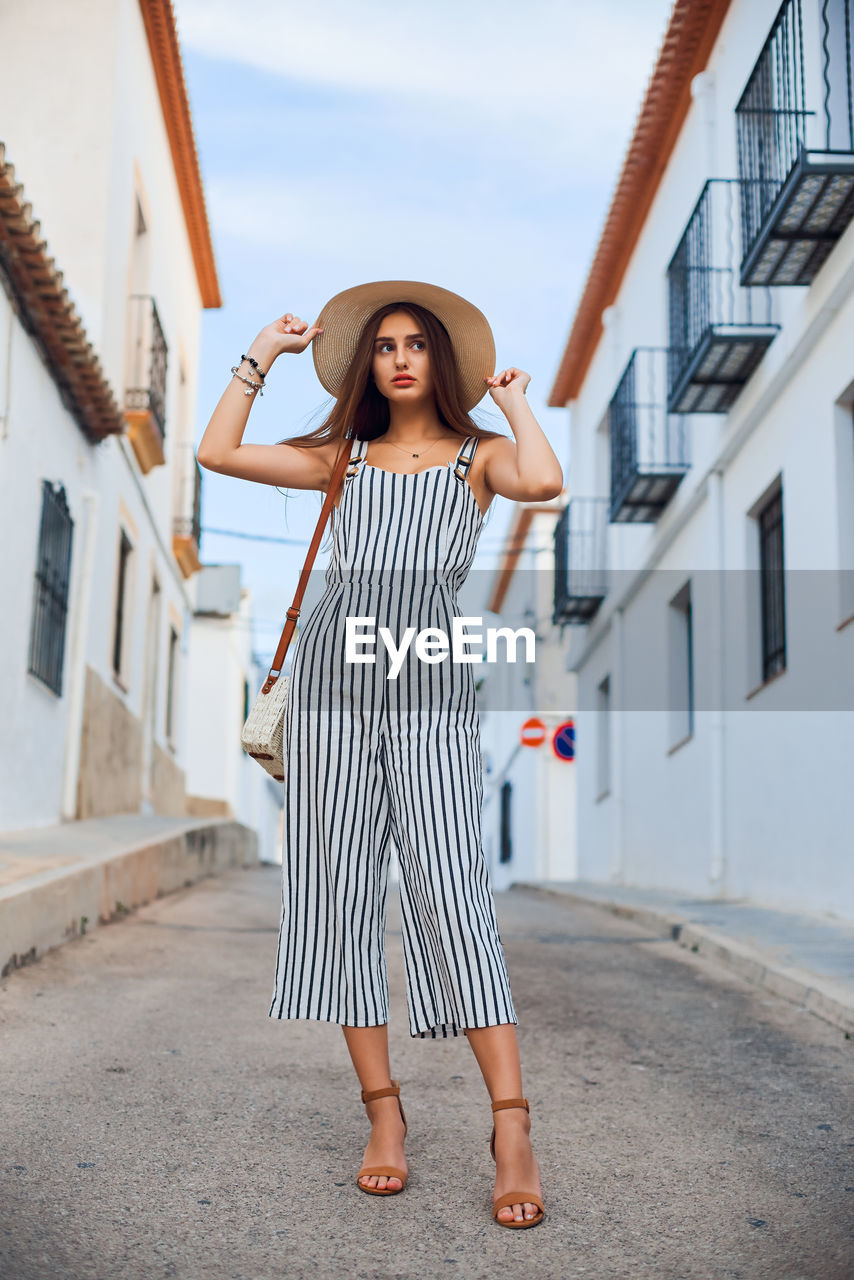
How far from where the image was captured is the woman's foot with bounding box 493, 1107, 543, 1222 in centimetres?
236

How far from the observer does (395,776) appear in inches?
101

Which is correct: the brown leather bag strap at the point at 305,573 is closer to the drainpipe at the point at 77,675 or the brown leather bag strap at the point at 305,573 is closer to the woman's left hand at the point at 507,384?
the woman's left hand at the point at 507,384

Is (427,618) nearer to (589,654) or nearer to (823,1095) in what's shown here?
(823,1095)

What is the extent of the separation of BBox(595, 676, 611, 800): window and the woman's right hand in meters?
12.8

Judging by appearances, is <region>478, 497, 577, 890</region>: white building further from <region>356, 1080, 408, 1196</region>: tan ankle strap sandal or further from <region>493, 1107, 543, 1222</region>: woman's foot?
<region>493, 1107, 543, 1222</region>: woman's foot

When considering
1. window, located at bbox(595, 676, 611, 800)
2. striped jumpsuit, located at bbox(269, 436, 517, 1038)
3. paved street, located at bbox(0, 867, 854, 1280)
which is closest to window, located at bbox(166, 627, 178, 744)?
window, located at bbox(595, 676, 611, 800)

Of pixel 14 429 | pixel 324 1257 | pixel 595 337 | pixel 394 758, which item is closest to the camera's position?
pixel 324 1257

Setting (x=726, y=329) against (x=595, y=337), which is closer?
(x=726, y=329)

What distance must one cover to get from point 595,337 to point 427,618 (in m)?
14.3

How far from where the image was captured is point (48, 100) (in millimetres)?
10852

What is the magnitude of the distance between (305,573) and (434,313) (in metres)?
0.64

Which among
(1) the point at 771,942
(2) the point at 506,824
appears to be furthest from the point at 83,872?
(2) the point at 506,824

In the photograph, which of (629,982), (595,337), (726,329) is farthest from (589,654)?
(629,982)

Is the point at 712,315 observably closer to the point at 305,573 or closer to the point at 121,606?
the point at 121,606
